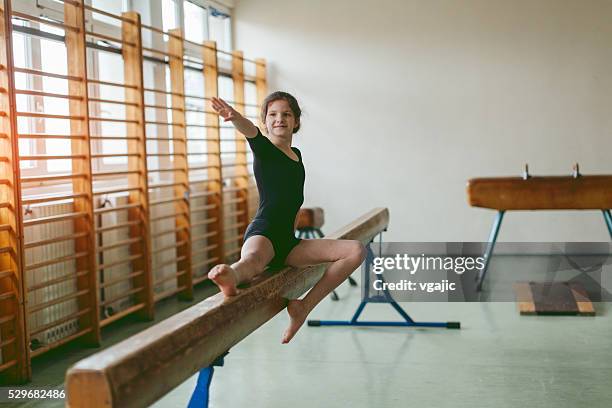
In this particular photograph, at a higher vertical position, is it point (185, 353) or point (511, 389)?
point (185, 353)

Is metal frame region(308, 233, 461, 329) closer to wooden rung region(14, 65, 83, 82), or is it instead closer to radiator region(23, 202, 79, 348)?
radiator region(23, 202, 79, 348)

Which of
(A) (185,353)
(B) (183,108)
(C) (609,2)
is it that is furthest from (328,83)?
(A) (185,353)

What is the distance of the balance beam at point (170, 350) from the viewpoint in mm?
1591

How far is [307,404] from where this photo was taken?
3.56 meters

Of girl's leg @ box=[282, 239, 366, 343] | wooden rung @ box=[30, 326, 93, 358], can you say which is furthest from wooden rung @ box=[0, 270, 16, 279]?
girl's leg @ box=[282, 239, 366, 343]

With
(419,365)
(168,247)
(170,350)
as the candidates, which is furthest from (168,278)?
(170,350)

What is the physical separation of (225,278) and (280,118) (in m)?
1.01

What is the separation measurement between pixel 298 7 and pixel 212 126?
2.17 m

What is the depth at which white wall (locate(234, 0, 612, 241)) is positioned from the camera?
7.61 meters

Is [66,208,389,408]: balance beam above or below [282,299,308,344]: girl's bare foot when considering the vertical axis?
above

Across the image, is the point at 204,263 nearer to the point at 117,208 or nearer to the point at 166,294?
the point at 166,294

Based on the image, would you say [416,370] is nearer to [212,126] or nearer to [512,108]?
[212,126]

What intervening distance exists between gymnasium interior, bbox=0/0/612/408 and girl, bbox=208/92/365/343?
4.3 inches

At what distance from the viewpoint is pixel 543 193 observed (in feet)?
19.8
